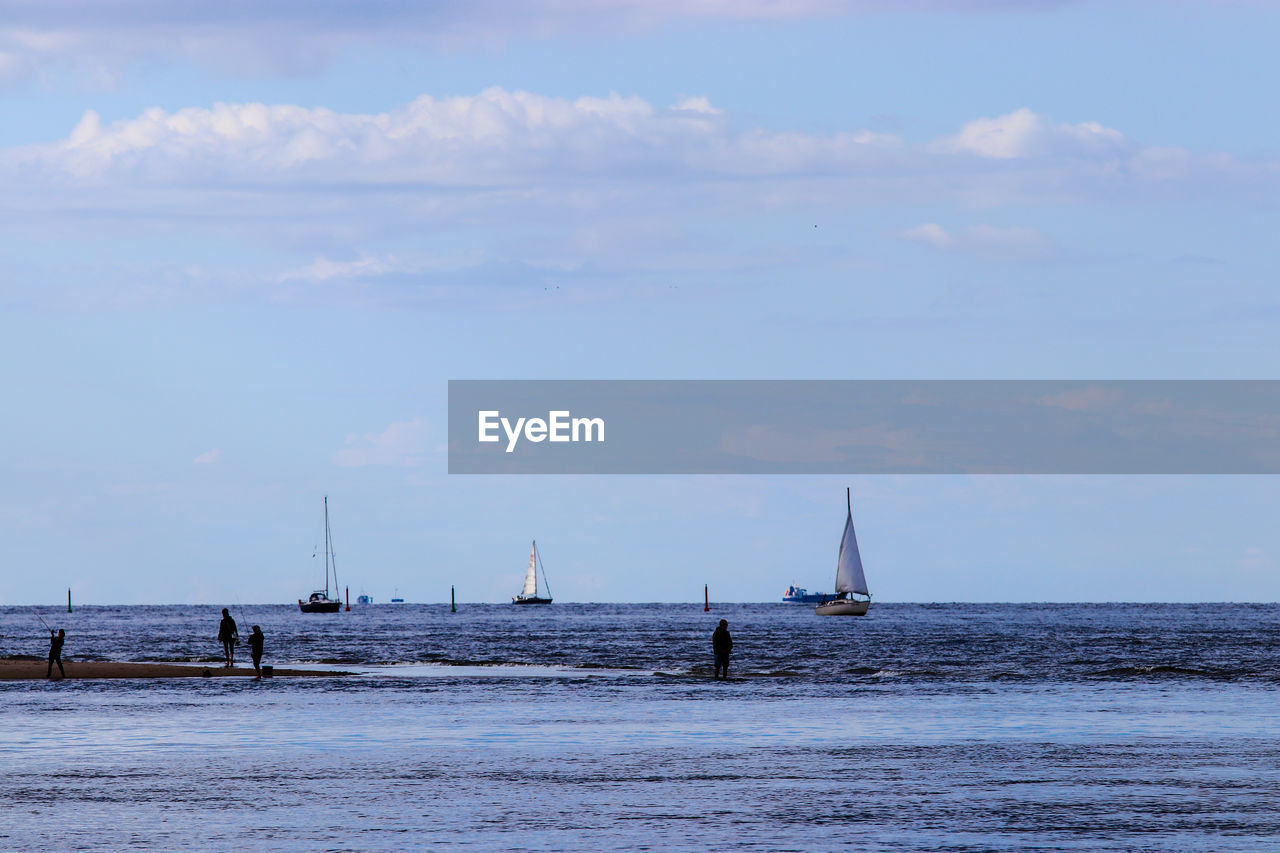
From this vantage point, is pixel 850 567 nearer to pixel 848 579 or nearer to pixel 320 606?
pixel 848 579


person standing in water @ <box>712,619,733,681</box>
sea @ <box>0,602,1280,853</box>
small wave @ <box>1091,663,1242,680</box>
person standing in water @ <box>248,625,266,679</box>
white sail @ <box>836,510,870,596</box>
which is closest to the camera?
sea @ <box>0,602,1280,853</box>

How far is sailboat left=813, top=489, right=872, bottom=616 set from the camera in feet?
438

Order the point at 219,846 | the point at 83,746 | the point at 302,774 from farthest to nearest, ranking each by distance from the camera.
→ the point at 83,746, the point at 302,774, the point at 219,846

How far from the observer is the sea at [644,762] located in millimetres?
17672

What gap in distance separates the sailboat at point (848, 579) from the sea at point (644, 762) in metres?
83.2

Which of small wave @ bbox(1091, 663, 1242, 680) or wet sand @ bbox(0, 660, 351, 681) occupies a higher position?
wet sand @ bbox(0, 660, 351, 681)

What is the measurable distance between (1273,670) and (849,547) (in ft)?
257

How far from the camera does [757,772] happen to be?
23.4 metres

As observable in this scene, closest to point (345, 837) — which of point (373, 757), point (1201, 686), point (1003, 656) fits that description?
point (373, 757)

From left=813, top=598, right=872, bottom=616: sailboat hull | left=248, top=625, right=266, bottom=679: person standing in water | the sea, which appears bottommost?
left=813, top=598, right=872, bottom=616: sailboat hull

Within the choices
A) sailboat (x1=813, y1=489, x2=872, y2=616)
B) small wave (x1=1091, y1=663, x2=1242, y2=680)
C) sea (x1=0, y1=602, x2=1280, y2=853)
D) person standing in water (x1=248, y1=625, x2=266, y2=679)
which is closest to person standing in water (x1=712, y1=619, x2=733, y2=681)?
sea (x1=0, y1=602, x2=1280, y2=853)

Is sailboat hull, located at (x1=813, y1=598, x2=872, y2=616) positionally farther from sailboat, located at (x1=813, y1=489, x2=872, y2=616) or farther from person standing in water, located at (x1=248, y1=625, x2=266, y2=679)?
person standing in water, located at (x1=248, y1=625, x2=266, y2=679)

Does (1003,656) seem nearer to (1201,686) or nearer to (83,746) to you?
(1201,686)

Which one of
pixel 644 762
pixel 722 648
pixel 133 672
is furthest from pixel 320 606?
pixel 644 762
